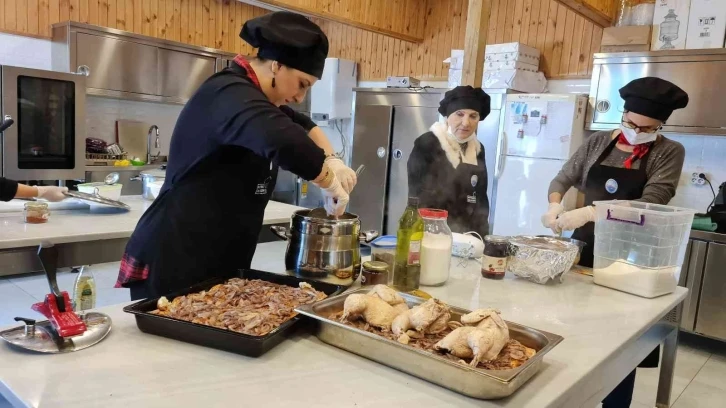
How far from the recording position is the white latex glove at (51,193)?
2459 millimetres

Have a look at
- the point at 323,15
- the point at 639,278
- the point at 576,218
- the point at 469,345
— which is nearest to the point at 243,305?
the point at 469,345

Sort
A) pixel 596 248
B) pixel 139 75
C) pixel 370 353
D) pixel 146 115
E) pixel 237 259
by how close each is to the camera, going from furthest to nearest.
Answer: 1. pixel 146 115
2. pixel 139 75
3. pixel 596 248
4. pixel 237 259
5. pixel 370 353

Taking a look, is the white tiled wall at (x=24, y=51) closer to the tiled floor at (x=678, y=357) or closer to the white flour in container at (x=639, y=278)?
the tiled floor at (x=678, y=357)

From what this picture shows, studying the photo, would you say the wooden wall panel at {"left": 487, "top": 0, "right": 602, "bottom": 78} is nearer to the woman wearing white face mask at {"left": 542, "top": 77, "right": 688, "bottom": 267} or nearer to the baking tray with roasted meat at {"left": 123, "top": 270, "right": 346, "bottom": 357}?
the woman wearing white face mask at {"left": 542, "top": 77, "right": 688, "bottom": 267}

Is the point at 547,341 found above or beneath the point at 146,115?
beneath

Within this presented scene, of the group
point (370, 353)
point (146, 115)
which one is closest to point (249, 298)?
point (370, 353)

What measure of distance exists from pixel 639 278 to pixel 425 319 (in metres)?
0.98

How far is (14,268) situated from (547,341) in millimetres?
1901

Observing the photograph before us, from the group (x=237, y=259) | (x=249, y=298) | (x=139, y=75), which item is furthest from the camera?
(x=139, y=75)

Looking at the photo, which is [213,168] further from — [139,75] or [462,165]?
[139,75]

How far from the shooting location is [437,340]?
1.13 meters

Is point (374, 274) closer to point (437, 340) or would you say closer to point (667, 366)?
point (437, 340)

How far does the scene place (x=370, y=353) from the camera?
43.5 inches

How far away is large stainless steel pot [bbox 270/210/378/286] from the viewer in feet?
4.94
